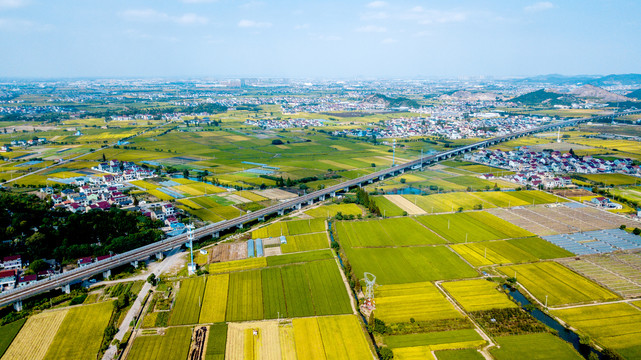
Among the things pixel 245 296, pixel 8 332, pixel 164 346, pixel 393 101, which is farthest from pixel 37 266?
pixel 393 101

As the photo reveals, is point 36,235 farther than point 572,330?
Yes

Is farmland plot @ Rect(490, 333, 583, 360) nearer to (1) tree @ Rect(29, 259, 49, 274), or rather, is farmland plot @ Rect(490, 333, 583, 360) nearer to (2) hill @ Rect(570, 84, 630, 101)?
(1) tree @ Rect(29, 259, 49, 274)

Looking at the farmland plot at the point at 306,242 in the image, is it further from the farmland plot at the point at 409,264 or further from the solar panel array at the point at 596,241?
the solar panel array at the point at 596,241

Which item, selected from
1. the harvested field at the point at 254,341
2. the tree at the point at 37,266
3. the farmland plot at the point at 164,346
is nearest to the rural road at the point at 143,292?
the farmland plot at the point at 164,346

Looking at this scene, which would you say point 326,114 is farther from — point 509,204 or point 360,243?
point 360,243

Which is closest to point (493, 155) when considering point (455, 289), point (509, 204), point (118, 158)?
point (509, 204)
